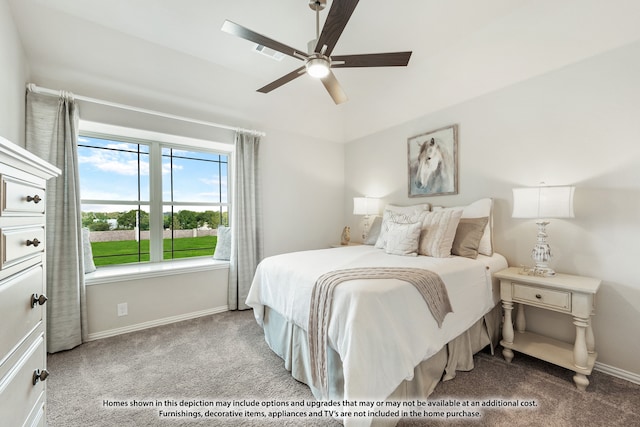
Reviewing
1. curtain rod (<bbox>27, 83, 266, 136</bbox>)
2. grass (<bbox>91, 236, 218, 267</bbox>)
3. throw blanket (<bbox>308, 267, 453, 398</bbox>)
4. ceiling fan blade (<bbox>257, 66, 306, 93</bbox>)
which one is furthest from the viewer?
grass (<bbox>91, 236, 218, 267</bbox>)

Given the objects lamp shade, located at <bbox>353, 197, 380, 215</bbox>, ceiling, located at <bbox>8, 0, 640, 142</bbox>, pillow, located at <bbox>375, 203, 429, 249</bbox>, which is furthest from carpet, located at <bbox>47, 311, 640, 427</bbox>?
ceiling, located at <bbox>8, 0, 640, 142</bbox>

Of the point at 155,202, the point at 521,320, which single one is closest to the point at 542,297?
the point at 521,320

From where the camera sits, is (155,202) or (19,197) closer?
(19,197)

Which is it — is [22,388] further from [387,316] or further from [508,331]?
[508,331]

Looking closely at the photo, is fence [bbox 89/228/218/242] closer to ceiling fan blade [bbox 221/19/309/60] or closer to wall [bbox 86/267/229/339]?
wall [bbox 86/267/229/339]

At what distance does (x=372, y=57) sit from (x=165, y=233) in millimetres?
3052

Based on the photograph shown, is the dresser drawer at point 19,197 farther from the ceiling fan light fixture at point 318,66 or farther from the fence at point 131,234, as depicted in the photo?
the fence at point 131,234

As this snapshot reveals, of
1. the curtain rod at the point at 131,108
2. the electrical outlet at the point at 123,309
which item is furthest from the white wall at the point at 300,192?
the electrical outlet at the point at 123,309

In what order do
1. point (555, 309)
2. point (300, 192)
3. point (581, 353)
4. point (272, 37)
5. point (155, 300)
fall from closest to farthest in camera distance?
point (581, 353)
point (555, 309)
point (272, 37)
point (155, 300)
point (300, 192)

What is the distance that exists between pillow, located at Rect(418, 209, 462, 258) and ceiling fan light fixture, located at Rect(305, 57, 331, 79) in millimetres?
1603

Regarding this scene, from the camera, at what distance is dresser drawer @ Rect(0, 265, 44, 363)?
29.1 inches

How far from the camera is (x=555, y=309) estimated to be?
1.89 metres

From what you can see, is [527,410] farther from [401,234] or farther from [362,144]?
[362,144]

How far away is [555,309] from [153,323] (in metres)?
3.62
